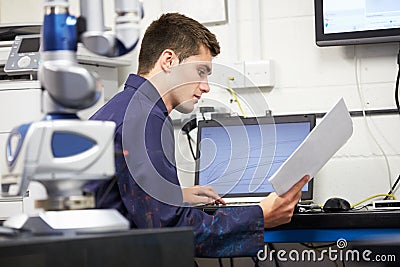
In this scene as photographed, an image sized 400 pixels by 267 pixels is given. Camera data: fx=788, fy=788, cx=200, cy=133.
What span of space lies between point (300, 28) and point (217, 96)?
0.38 meters

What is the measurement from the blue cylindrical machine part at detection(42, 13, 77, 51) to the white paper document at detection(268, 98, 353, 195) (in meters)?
0.94

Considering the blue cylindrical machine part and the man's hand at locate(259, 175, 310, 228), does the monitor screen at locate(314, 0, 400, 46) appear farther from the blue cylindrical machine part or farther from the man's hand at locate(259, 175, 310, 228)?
the blue cylindrical machine part

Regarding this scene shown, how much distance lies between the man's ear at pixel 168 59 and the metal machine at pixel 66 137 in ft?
3.58

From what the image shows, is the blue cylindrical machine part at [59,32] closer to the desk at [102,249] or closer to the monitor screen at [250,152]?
the desk at [102,249]

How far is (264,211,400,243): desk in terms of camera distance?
84.2 inches

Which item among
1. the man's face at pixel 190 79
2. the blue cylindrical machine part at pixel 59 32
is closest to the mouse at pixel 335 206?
the man's face at pixel 190 79

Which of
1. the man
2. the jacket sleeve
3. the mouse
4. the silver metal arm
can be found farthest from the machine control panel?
the silver metal arm

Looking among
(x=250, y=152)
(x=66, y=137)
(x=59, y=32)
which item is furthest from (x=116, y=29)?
(x=250, y=152)

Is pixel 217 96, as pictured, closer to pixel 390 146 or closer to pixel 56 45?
pixel 390 146

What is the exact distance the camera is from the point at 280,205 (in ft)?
6.77

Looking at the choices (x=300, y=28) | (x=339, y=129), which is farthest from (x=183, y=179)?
(x=339, y=129)

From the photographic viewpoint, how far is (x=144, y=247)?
1.01 meters

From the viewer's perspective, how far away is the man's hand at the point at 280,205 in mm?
2053

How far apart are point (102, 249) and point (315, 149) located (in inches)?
42.0
